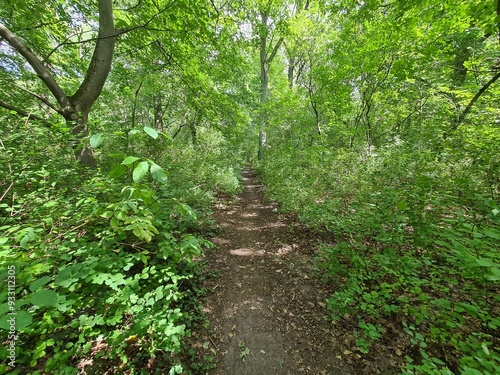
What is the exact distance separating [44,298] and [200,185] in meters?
4.29

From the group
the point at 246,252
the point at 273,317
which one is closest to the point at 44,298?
the point at 273,317

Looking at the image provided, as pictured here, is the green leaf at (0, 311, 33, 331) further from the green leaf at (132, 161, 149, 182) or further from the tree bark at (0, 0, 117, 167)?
the tree bark at (0, 0, 117, 167)

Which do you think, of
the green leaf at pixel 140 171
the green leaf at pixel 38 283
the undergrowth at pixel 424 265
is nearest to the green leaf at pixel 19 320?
the green leaf at pixel 38 283

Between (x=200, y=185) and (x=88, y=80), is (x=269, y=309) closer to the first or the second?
(x=200, y=185)

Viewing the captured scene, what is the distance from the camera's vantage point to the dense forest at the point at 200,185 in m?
1.79

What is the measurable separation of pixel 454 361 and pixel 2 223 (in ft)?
17.3

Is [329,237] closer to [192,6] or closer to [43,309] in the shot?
[43,309]

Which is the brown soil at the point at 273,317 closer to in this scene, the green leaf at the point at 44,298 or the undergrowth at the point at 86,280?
the undergrowth at the point at 86,280

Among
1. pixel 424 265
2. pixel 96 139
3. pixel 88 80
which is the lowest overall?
pixel 424 265

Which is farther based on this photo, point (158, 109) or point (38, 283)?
point (158, 109)

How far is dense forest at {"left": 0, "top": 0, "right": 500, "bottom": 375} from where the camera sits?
1.79m

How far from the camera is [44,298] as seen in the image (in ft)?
3.16

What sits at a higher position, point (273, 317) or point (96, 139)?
point (96, 139)

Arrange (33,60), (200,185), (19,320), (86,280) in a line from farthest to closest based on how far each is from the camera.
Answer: (200,185), (33,60), (86,280), (19,320)
